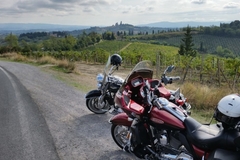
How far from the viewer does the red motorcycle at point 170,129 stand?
2.52 meters

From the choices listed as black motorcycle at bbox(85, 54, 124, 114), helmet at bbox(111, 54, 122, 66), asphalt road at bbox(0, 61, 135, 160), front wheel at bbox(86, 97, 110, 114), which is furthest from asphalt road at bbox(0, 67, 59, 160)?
helmet at bbox(111, 54, 122, 66)

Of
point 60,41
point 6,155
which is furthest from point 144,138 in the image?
point 60,41

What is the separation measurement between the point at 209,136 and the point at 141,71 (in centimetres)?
159

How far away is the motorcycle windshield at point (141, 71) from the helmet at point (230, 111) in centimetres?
152

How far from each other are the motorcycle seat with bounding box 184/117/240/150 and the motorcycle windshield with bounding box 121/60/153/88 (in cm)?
119

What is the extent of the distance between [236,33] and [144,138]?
10549 centimetres

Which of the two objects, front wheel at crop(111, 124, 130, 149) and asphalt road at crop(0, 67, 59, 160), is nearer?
asphalt road at crop(0, 67, 59, 160)

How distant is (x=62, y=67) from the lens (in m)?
14.8

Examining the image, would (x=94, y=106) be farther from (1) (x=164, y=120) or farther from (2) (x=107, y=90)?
(1) (x=164, y=120)

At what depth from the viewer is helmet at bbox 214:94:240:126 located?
97.2 inches

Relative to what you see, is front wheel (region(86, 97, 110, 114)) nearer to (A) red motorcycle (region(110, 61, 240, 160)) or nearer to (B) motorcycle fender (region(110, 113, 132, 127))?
(A) red motorcycle (region(110, 61, 240, 160))

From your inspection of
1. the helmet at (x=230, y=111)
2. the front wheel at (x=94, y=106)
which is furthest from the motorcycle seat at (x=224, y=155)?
the front wheel at (x=94, y=106)

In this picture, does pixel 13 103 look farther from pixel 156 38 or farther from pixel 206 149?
pixel 156 38

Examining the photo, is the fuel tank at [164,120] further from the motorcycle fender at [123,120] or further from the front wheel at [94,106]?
the front wheel at [94,106]
